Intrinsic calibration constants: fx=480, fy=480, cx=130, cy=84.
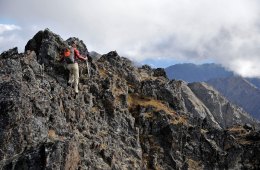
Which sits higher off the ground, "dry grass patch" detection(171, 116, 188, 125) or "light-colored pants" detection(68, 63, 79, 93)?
"light-colored pants" detection(68, 63, 79, 93)

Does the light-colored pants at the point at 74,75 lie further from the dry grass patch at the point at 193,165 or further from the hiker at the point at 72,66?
the dry grass patch at the point at 193,165

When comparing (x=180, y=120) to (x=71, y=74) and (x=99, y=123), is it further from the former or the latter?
(x=71, y=74)

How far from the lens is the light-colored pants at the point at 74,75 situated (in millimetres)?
48094

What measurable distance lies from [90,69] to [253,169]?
94.5 ft

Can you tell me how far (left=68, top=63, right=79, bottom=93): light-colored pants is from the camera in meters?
48.1

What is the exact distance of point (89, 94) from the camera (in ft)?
172

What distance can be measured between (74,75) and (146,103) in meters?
20.5

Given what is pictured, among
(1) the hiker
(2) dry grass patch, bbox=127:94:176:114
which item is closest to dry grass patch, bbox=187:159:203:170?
(2) dry grass patch, bbox=127:94:176:114

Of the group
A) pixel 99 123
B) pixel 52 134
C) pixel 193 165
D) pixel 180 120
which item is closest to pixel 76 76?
pixel 99 123

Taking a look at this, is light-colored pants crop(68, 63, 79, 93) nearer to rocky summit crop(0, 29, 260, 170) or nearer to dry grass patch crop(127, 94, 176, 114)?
rocky summit crop(0, 29, 260, 170)

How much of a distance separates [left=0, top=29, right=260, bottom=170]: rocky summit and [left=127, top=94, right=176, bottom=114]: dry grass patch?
7.4 inches

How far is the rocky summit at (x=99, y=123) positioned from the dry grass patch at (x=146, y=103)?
19cm

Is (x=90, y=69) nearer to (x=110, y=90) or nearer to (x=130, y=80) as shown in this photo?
(x=110, y=90)

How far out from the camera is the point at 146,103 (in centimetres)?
6706
